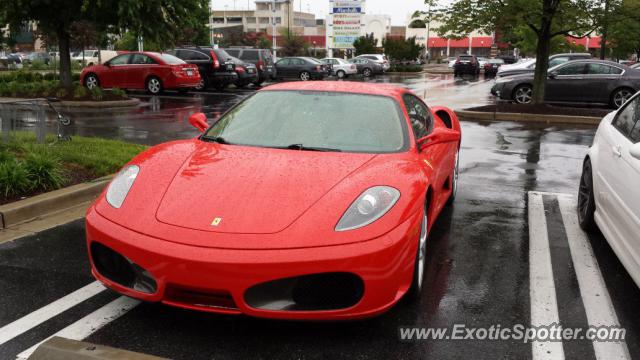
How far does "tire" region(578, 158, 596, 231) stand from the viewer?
520cm

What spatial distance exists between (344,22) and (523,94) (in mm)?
32665

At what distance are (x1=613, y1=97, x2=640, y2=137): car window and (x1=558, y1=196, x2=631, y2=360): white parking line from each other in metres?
1.00

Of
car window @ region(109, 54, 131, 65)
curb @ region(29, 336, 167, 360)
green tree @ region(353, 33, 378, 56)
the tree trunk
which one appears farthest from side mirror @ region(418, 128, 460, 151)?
green tree @ region(353, 33, 378, 56)

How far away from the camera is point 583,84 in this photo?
1752cm

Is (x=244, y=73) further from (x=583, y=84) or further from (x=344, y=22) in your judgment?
(x=344, y=22)

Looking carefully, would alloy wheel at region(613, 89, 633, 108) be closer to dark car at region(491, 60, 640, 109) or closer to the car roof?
dark car at region(491, 60, 640, 109)

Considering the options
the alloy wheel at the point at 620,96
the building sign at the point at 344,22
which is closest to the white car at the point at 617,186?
the alloy wheel at the point at 620,96

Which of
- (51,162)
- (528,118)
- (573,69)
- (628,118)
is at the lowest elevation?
(528,118)

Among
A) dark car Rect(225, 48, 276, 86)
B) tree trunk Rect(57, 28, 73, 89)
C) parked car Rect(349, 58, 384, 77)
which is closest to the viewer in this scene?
tree trunk Rect(57, 28, 73, 89)

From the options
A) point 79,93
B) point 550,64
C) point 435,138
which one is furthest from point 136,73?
point 435,138

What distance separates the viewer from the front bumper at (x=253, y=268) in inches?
116

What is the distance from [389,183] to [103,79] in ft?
61.0

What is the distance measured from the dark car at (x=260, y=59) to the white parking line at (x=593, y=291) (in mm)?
22490

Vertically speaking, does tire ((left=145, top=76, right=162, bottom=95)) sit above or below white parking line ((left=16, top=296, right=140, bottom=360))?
above
